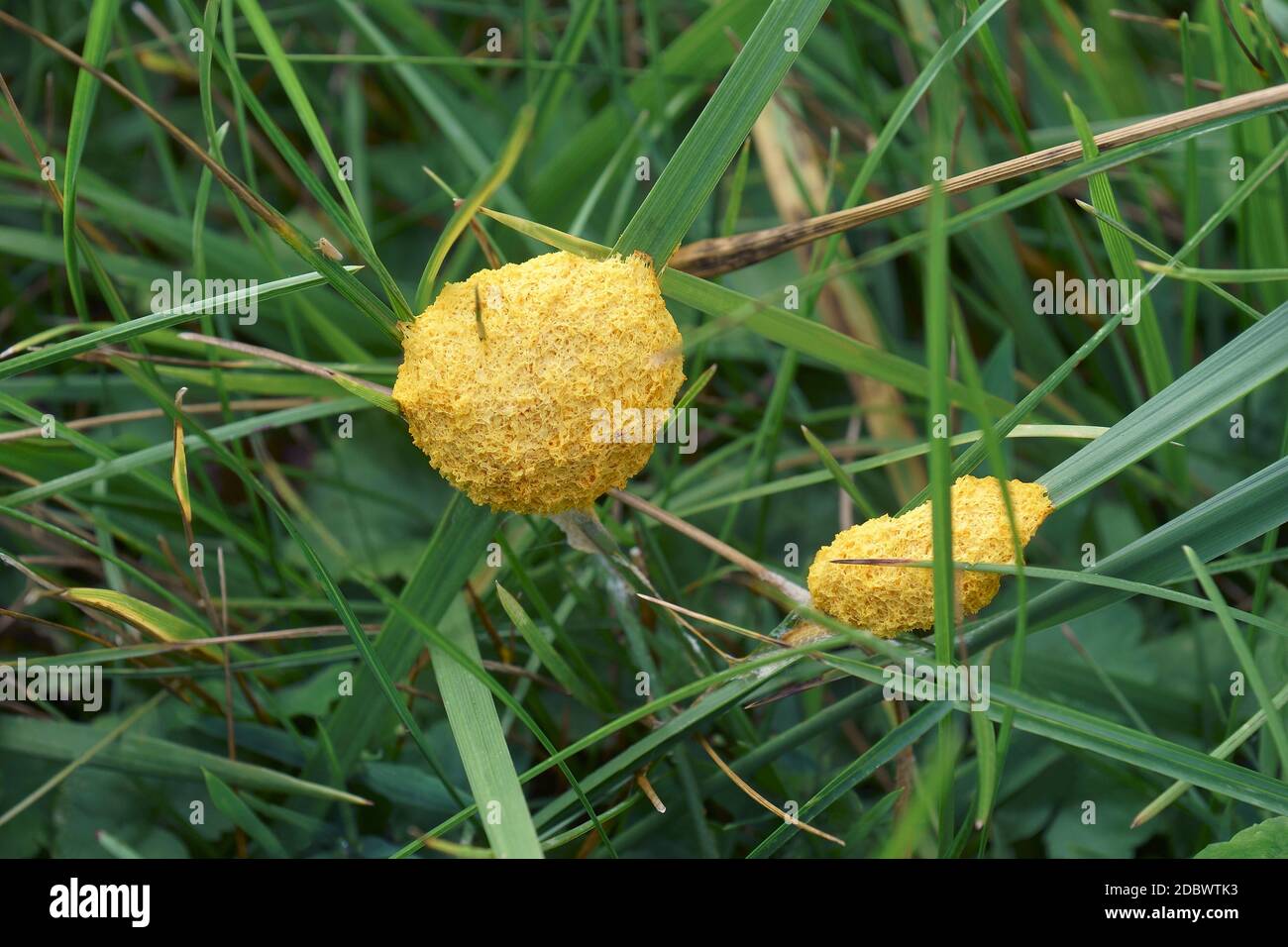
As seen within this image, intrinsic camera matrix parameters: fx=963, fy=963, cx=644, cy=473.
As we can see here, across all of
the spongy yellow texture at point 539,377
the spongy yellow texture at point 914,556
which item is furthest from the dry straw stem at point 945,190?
the spongy yellow texture at point 914,556

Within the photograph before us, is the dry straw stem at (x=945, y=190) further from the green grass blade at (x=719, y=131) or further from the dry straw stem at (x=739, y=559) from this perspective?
the dry straw stem at (x=739, y=559)

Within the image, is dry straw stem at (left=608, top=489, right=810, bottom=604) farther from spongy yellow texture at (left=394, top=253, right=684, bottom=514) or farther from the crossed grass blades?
spongy yellow texture at (left=394, top=253, right=684, bottom=514)

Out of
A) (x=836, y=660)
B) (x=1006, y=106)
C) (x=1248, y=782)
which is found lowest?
(x=1248, y=782)

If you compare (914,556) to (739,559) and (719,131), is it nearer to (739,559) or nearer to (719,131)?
(739,559)

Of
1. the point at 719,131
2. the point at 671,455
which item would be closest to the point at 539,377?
the point at 719,131

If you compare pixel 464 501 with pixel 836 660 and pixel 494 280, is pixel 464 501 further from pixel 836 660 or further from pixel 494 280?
pixel 836 660

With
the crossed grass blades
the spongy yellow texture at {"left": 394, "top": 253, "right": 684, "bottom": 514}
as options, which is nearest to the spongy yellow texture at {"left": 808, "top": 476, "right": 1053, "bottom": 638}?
the crossed grass blades

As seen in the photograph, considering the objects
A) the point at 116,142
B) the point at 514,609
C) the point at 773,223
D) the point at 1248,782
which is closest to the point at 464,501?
the point at 514,609
